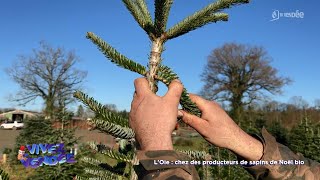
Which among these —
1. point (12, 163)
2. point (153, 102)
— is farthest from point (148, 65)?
point (12, 163)

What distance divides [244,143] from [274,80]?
46827 millimetres

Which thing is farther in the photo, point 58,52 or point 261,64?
point 261,64

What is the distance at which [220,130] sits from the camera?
6.15 feet

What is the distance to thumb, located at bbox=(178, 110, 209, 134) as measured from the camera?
5.82ft

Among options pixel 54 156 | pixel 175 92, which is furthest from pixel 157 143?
pixel 54 156

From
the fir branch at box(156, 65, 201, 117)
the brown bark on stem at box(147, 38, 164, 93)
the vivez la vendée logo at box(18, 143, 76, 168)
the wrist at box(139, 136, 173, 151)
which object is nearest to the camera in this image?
the wrist at box(139, 136, 173, 151)

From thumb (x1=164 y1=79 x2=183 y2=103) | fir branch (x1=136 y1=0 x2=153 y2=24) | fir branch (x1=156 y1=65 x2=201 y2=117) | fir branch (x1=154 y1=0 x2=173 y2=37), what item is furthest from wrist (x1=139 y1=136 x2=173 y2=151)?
fir branch (x1=136 y1=0 x2=153 y2=24)

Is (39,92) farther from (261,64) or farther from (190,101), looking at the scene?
(190,101)

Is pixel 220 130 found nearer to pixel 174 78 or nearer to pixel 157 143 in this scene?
pixel 174 78

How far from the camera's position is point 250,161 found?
6.37ft

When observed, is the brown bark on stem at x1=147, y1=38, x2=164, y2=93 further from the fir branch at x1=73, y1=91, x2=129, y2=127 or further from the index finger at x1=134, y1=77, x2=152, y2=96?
the fir branch at x1=73, y1=91, x2=129, y2=127

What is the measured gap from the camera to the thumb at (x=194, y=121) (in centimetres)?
177

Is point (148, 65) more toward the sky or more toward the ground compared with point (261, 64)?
more toward the ground

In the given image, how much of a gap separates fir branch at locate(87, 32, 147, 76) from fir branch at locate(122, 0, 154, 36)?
0.67 feet
